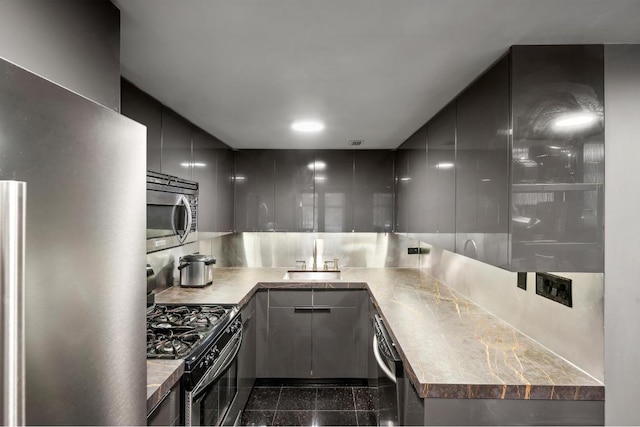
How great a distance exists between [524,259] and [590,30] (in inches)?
33.9

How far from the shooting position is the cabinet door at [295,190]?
11.6 ft

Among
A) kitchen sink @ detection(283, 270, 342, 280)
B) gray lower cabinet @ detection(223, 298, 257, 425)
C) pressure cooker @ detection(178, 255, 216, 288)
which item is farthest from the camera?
kitchen sink @ detection(283, 270, 342, 280)

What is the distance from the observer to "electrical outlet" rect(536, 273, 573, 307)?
148 cm

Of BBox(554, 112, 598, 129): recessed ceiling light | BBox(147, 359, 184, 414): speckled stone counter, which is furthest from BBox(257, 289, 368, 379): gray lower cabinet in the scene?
BBox(554, 112, 598, 129): recessed ceiling light

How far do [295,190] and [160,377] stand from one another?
8.07ft

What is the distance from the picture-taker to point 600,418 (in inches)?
50.1

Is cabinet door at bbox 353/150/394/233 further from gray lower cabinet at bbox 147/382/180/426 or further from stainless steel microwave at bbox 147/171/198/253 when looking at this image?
gray lower cabinet at bbox 147/382/180/426

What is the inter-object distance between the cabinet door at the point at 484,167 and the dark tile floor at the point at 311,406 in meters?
1.72

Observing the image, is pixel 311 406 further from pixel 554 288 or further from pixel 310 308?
pixel 554 288

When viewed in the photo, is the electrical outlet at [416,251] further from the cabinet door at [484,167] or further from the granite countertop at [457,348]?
the cabinet door at [484,167]

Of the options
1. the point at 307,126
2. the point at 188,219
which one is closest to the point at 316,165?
the point at 307,126

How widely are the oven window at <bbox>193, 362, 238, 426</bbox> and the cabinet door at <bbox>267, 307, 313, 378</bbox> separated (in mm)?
809

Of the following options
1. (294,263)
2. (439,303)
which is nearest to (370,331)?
(439,303)

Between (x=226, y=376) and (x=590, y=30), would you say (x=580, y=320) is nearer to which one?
(x=590, y=30)
